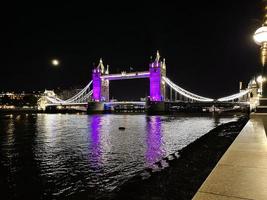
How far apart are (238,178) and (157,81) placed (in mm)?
101486

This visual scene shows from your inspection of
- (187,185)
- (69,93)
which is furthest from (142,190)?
(69,93)

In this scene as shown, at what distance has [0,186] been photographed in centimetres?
874

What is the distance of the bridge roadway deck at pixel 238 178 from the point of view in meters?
3.26

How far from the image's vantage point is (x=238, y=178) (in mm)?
3867

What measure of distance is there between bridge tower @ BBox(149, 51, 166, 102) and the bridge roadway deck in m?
93.2

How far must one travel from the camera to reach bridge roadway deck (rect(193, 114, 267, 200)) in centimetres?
326

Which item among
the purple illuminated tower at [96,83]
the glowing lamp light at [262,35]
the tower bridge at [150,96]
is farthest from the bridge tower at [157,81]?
the glowing lamp light at [262,35]

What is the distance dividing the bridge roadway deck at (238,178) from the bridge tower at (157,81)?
93.2m

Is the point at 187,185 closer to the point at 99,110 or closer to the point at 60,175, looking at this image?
the point at 60,175

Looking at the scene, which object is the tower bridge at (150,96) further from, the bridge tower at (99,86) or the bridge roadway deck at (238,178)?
the bridge roadway deck at (238,178)

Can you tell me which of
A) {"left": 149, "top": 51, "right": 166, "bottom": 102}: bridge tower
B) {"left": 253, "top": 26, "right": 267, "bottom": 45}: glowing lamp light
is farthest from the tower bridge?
{"left": 253, "top": 26, "right": 267, "bottom": 45}: glowing lamp light

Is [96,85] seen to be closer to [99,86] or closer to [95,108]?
[99,86]

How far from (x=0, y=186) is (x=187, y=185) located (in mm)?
5892

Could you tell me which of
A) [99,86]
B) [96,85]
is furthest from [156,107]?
[96,85]
